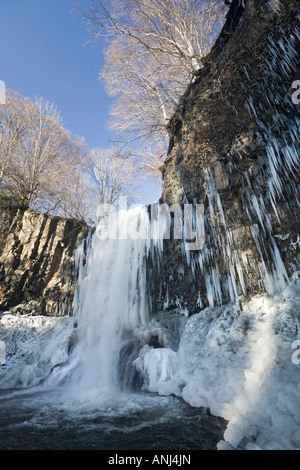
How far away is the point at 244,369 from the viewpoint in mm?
4078

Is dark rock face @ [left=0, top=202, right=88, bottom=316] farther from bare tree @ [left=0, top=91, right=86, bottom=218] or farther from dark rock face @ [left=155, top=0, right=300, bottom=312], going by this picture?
dark rock face @ [left=155, top=0, right=300, bottom=312]

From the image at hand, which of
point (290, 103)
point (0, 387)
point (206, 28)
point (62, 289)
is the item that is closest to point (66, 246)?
point (62, 289)

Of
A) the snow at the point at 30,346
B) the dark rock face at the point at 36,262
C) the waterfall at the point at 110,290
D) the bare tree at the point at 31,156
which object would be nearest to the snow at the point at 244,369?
the waterfall at the point at 110,290

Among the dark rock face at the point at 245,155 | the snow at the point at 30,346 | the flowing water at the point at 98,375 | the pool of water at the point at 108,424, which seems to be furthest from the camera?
the snow at the point at 30,346

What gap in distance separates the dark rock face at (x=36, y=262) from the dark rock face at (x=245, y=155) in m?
5.36

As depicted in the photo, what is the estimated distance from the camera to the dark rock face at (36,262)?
9.16 metres

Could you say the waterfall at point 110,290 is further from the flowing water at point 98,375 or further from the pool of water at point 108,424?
the pool of water at point 108,424

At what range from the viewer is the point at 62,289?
9.78 meters

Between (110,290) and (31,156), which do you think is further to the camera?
(31,156)

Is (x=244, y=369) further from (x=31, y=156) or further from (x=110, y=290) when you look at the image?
(x=31, y=156)

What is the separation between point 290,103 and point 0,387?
1094 cm

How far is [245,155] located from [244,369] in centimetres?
500

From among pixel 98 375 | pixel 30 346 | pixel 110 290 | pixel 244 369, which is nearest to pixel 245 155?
pixel 244 369
